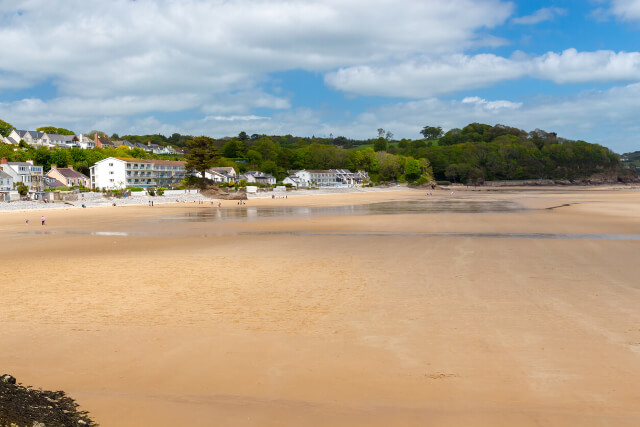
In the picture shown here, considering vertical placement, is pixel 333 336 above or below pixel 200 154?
below

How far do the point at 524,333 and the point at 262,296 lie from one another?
5.92 metres

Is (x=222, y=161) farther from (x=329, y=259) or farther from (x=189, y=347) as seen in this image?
(x=189, y=347)

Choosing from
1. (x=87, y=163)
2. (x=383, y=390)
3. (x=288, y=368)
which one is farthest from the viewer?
(x=87, y=163)

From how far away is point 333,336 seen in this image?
8.14 metres

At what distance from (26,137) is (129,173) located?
150 feet

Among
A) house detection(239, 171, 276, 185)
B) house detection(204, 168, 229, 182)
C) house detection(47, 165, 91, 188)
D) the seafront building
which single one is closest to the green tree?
the seafront building

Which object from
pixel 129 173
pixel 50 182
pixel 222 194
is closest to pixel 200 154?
pixel 222 194

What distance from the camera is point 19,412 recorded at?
470cm

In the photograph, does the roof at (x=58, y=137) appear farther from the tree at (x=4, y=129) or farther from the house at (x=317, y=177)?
the house at (x=317, y=177)

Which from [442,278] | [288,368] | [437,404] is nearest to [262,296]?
[288,368]

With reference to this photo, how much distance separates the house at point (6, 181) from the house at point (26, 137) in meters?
51.8

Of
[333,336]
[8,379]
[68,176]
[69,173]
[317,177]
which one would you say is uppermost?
[317,177]

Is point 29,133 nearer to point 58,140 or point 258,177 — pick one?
point 58,140

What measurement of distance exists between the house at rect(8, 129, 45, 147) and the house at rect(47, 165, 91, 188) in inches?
1388
